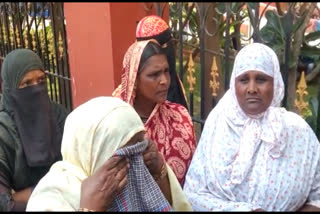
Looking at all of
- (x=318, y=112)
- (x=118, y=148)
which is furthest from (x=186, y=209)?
(x=318, y=112)

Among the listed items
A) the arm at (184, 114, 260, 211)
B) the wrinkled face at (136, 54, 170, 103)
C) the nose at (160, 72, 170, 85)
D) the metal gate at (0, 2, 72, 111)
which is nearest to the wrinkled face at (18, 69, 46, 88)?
the wrinkled face at (136, 54, 170, 103)

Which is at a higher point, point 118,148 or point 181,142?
point 118,148

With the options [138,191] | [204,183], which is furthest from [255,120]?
[138,191]

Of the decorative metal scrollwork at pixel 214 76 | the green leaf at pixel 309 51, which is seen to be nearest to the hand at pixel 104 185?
the decorative metal scrollwork at pixel 214 76

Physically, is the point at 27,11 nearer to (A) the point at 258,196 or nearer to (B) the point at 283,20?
(B) the point at 283,20

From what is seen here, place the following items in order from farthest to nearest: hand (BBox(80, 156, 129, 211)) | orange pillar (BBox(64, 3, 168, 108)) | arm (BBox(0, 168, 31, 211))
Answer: orange pillar (BBox(64, 3, 168, 108)), arm (BBox(0, 168, 31, 211)), hand (BBox(80, 156, 129, 211))

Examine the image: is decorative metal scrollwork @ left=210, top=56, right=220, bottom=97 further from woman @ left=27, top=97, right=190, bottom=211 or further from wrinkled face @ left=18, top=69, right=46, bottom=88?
woman @ left=27, top=97, right=190, bottom=211

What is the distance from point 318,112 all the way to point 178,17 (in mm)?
1140

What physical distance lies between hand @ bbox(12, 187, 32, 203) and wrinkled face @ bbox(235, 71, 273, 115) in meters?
1.26

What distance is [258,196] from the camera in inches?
88.2

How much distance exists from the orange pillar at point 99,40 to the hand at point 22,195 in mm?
1234

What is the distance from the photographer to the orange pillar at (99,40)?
346cm

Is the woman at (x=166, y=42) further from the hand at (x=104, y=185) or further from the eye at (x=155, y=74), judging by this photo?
the hand at (x=104, y=185)

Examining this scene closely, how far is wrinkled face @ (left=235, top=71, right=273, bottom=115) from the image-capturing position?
7.48 feet
